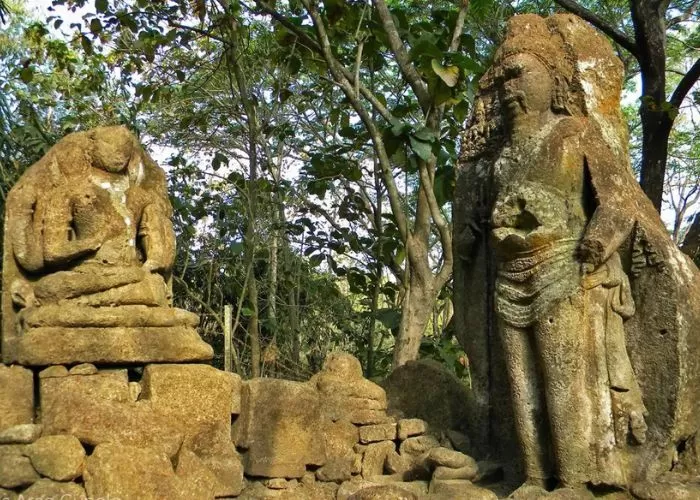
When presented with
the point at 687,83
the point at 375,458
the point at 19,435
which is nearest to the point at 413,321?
the point at 375,458

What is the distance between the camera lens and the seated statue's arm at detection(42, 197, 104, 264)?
15.1 feet

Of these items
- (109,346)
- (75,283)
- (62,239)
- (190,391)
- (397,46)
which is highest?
(397,46)

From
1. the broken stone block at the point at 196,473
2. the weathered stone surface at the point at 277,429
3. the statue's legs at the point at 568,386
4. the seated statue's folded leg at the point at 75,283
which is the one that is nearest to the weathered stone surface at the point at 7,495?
the broken stone block at the point at 196,473

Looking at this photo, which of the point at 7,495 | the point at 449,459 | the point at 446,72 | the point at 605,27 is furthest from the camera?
the point at 605,27

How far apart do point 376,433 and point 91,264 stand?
2.06 meters

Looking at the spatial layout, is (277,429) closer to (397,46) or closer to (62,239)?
(62,239)

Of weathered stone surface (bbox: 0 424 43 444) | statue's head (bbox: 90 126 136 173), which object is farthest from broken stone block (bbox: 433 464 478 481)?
statue's head (bbox: 90 126 136 173)

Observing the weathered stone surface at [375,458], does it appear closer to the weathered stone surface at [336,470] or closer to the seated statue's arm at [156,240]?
the weathered stone surface at [336,470]

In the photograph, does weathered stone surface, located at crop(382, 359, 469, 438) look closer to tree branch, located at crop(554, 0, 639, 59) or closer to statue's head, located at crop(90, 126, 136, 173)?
statue's head, located at crop(90, 126, 136, 173)

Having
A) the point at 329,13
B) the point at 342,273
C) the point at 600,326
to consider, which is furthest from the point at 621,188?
the point at 342,273

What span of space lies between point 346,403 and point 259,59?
712 centimetres

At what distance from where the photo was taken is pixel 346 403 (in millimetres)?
5109

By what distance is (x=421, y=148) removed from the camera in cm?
680

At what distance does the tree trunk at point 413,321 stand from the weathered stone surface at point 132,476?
336 centimetres
